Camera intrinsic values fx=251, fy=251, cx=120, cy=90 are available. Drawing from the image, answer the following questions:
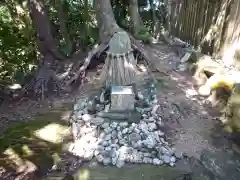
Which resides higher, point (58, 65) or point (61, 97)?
point (58, 65)

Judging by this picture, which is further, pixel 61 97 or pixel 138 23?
pixel 138 23

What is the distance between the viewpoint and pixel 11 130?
3979mm

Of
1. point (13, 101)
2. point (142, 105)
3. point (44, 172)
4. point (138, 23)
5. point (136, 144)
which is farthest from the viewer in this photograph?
point (138, 23)

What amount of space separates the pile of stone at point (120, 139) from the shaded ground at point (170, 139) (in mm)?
135

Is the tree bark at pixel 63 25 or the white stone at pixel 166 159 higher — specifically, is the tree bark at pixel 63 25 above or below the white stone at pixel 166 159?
above

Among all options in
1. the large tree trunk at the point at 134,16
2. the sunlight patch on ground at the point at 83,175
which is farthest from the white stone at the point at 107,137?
the large tree trunk at the point at 134,16

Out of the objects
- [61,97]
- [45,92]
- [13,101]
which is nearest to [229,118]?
[61,97]

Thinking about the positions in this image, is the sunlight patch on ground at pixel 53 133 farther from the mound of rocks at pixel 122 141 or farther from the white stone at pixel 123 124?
the white stone at pixel 123 124

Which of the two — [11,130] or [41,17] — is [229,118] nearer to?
[11,130]

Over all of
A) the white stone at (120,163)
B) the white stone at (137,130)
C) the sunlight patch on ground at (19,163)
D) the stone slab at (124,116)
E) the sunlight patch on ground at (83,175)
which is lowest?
the sunlight patch on ground at (83,175)

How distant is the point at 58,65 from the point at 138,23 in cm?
323

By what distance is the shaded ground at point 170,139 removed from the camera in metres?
3.18

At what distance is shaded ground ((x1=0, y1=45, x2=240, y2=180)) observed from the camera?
3.18 m

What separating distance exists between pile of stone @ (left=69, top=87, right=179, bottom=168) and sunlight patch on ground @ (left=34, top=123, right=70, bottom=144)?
6.3 inches
